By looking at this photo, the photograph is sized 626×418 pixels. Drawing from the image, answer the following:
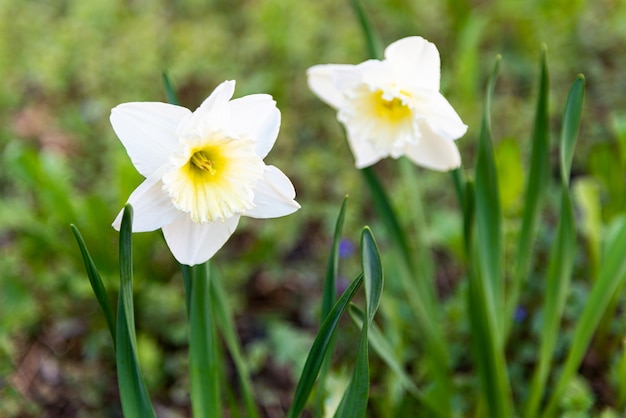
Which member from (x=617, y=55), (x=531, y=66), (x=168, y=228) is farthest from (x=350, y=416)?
(x=617, y=55)

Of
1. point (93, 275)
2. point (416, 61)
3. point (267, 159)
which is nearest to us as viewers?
point (93, 275)

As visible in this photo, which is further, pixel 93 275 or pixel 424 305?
pixel 424 305

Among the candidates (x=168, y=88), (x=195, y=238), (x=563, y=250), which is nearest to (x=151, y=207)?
(x=195, y=238)

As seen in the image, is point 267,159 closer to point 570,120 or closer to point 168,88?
point 168,88

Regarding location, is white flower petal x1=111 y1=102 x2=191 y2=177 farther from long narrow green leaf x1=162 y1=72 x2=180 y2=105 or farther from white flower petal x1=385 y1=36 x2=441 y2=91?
white flower petal x1=385 y1=36 x2=441 y2=91

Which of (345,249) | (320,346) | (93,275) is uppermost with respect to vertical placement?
(93,275)
